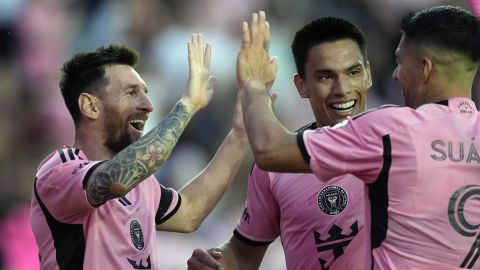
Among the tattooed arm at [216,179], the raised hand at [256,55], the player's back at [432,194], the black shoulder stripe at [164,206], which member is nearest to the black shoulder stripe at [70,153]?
the black shoulder stripe at [164,206]

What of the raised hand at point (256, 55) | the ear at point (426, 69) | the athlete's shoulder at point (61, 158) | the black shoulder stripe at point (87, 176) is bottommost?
the black shoulder stripe at point (87, 176)

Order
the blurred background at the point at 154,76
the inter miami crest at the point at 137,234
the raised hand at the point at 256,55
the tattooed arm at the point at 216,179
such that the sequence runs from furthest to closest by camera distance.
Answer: the blurred background at the point at 154,76 < the tattooed arm at the point at 216,179 < the inter miami crest at the point at 137,234 < the raised hand at the point at 256,55

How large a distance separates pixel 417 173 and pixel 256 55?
1077mm

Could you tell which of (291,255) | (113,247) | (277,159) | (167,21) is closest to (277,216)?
(291,255)

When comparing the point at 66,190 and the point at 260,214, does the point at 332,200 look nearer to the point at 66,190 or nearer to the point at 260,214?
the point at 260,214

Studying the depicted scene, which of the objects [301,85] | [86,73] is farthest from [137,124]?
[301,85]

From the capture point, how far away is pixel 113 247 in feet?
16.0

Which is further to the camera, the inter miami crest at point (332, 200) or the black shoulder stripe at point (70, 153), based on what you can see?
the inter miami crest at point (332, 200)

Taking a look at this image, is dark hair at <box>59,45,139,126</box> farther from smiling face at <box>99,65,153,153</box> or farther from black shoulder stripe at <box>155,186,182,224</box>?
black shoulder stripe at <box>155,186,182,224</box>

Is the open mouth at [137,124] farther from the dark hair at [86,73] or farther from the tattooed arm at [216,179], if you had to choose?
the tattooed arm at [216,179]

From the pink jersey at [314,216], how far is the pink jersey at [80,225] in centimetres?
80

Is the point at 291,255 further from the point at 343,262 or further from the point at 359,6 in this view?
the point at 359,6

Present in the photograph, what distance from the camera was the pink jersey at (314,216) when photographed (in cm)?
504

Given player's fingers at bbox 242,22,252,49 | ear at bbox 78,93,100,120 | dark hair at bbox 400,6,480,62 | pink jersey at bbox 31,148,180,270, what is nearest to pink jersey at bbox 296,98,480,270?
dark hair at bbox 400,6,480,62
